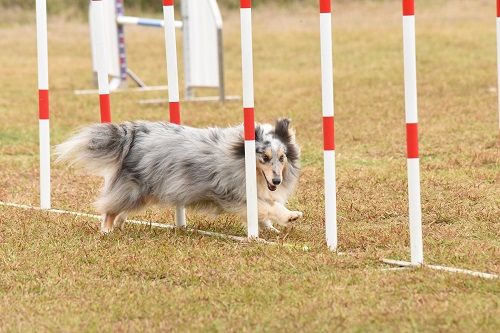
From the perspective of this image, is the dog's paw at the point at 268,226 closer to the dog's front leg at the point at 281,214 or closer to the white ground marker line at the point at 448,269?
the dog's front leg at the point at 281,214

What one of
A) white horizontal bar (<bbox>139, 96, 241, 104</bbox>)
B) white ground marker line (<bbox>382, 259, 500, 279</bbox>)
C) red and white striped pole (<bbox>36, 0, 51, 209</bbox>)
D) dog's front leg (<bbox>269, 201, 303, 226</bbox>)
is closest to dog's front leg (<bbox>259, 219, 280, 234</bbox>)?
dog's front leg (<bbox>269, 201, 303, 226</bbox>)

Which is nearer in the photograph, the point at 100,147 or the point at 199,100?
the point at 100,147

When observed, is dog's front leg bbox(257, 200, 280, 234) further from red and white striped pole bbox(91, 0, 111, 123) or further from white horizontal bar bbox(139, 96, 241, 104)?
white horizontal bar bbox(139, 96, 241, 104)

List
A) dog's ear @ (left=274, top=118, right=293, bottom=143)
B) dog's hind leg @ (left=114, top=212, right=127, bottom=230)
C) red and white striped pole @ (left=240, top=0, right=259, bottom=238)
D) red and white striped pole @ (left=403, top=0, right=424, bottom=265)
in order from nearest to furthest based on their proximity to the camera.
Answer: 1. red and white striped pole @ (left=403, top=0, right=424, bottom=265)
2. red and white striped pole @ (left=240, top=0, right=259, bottom=238)
3. dog's ear @ (left=274, top=118, right=293, bottom=143)
4. dog's hind leg @ (left=114, top=212, right=127, bottom=230)

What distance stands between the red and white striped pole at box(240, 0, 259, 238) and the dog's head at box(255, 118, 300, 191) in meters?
0.21

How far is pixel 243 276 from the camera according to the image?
4.86m

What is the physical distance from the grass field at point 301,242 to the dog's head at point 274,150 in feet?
1.11

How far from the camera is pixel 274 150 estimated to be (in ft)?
19.0

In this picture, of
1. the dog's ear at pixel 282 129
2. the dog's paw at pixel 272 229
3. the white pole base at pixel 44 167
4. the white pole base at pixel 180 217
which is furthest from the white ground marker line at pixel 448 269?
the white pole base at pixel 44 167

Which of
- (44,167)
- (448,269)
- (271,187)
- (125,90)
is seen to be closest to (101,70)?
(44,167)

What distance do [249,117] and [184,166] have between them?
61 cm

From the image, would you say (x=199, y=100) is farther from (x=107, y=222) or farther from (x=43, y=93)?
(x=107, y=222)

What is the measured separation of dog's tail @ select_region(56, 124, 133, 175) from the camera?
603 centimetres

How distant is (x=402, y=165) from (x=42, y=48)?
3.05 meters
